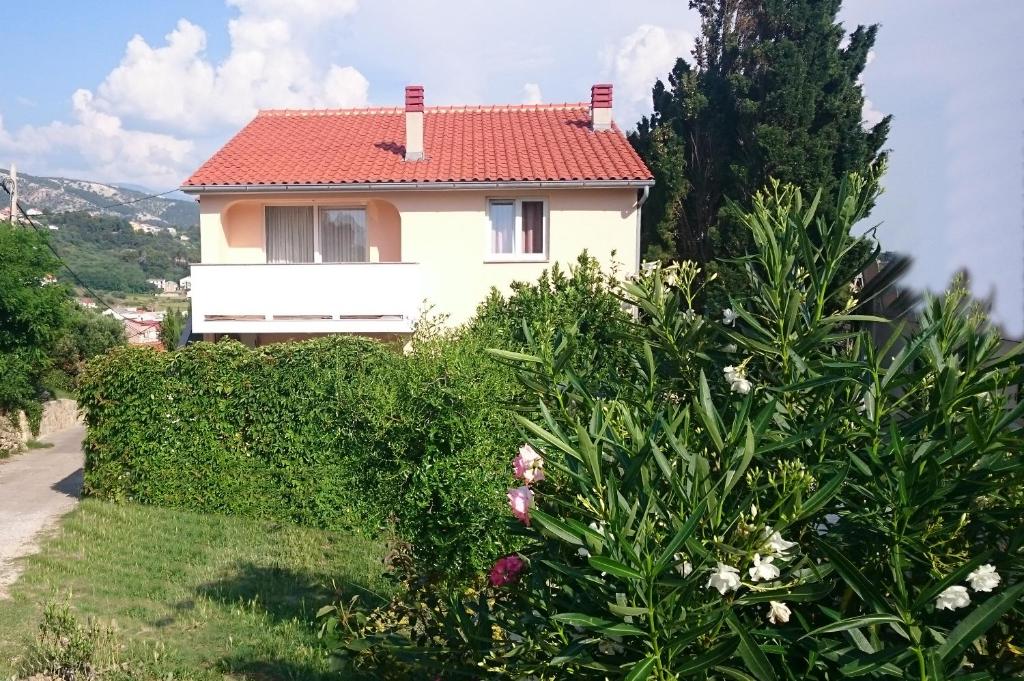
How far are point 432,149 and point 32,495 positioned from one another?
10.3m

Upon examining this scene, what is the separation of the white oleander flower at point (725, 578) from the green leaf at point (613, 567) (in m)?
0.24

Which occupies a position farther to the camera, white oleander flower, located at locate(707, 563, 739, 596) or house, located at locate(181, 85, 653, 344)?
house, located at locate(181, 85, 653, 344)

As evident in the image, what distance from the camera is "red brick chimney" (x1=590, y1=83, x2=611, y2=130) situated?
17859 millimetres

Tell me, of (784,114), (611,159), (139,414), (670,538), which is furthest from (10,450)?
(670,538)

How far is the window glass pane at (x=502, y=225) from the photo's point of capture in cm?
1625

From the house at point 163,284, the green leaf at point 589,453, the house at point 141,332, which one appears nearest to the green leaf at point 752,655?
the green leaf at point 589,453

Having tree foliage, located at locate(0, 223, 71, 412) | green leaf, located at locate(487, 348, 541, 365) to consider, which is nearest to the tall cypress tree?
tree foliage, located at locate(0, 223, 71, 412)

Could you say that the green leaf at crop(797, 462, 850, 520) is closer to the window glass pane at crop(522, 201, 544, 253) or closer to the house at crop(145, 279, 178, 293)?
the window glass pane at crop(522, 201, 544, 253)

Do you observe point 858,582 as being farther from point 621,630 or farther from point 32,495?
point 32,495

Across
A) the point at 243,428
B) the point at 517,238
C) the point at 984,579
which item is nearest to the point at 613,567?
the point at 984,579

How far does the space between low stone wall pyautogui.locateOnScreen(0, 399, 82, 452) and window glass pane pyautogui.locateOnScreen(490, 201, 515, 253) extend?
389 inches

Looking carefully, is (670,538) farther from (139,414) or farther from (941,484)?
(139,414)

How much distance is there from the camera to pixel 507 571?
3.17 metres

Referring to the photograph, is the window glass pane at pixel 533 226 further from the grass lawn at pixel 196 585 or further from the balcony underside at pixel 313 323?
the grass lawn at pixel 196 585
